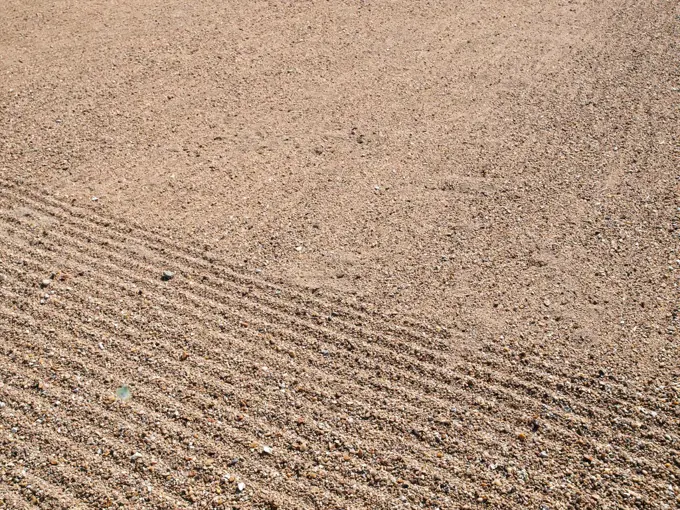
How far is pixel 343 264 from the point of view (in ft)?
16.4

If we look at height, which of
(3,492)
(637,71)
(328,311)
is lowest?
(3,492)

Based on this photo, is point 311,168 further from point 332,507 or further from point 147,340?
point 332,507

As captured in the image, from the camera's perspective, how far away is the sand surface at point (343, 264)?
382cm

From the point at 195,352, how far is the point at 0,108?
12.5ft

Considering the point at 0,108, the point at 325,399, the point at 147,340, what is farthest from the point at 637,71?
the point at 0,108

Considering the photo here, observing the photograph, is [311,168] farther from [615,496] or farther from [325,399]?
[615,496]

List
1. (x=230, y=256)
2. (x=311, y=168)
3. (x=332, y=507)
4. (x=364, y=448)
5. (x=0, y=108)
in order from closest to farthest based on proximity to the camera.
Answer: (x=332, y=507) → (x=364, y=448) → (x=230, y=256) → (x=311, y=168) → (x=0, y=108)

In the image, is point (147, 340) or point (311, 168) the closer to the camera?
point (147, 340)

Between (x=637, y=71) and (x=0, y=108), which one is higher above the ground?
(x=637, y=71)

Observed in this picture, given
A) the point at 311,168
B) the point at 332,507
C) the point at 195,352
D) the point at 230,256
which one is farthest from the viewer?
the point at 311,168

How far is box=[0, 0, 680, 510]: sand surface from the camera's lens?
3.82 m

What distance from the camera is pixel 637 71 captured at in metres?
6.98

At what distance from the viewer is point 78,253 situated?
201 inches

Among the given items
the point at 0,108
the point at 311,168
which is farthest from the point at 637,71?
the point at 0,108
